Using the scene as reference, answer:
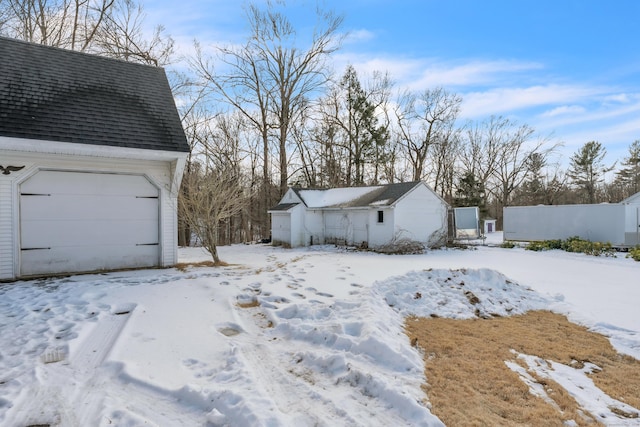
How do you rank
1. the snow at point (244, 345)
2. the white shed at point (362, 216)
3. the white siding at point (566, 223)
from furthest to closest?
the white siding at point (566, 223)
the white shed at point (362, 216)
the snow at point (244, 345)

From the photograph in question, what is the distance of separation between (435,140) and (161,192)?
27.8 metres

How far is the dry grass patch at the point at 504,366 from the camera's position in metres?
3.04

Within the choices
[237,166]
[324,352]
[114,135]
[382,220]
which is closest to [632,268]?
[382,220]

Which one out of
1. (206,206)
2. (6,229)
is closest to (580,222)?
(206,206)

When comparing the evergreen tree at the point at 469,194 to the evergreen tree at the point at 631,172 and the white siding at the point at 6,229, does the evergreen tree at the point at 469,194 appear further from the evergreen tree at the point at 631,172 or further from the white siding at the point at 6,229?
the white siding at the point at 6,229

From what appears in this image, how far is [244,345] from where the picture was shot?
13.6 feet

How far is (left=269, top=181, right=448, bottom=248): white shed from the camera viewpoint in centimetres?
1639

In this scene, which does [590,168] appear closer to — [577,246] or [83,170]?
[577,246]

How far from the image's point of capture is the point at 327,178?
27.5m

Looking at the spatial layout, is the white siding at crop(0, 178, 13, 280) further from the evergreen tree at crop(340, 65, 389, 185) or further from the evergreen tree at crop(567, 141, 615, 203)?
the evergreen tree at crop(567, 141, 615, 203)

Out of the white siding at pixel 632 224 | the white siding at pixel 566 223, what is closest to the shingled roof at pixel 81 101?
the white siding at pixel 566 223

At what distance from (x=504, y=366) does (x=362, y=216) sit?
43.9ft

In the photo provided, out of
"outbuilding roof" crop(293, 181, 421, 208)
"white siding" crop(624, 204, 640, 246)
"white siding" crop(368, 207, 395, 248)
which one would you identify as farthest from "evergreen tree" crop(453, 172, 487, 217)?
"white siding" crop(368, 207, 395, 248)

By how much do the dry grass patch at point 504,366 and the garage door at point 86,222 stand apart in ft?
23.9
